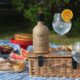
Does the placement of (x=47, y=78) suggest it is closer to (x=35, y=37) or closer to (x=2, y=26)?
(x=35, y=37)

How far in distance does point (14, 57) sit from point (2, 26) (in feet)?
21.3

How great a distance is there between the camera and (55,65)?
4.97ft

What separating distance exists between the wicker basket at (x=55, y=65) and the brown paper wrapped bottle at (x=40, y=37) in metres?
0.04

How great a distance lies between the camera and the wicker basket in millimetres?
1509

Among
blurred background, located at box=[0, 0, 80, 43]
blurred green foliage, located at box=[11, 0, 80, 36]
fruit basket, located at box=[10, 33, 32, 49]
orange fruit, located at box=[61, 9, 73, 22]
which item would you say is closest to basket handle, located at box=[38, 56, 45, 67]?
orange fruit, located at box=[61, 9, 73, 22]

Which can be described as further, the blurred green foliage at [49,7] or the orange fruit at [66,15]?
the blurred green foliage at [49,7]

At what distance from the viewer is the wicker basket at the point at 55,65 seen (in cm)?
151

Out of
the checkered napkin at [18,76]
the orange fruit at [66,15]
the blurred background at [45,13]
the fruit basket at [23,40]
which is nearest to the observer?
the checkered napkin at [18,76]

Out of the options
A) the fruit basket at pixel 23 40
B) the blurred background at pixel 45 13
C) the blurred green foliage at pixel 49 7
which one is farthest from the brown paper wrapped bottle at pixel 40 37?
the blurred green foliage at pixel 49 7

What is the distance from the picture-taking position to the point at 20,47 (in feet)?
6.56

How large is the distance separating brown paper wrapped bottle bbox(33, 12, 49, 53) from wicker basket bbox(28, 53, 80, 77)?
4 centimetres

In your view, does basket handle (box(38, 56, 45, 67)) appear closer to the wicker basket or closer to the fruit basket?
the wicker basket

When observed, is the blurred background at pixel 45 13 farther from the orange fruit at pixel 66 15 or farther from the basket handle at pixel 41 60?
Result: the basket handle at pixel 41 60

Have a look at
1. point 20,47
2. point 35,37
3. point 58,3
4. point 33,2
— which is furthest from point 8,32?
point 35,37
